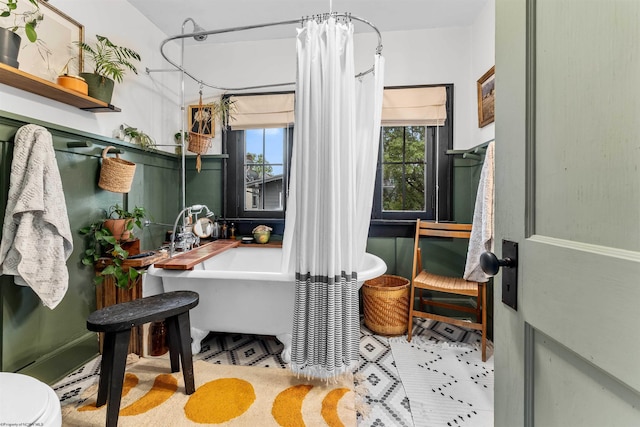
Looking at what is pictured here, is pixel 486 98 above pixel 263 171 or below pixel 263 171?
above

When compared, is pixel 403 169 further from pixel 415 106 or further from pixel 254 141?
pixel 254 141

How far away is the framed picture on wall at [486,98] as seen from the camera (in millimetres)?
2209

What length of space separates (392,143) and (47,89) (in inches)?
95.7

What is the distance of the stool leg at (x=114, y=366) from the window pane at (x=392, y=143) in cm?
233

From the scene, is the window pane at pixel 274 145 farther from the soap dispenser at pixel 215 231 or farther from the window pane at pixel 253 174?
the soap dispenser at pixel 215 231

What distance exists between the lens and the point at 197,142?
2.62 metres

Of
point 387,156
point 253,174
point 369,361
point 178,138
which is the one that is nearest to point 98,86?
point 178,138

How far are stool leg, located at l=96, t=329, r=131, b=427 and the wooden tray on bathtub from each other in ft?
1.73

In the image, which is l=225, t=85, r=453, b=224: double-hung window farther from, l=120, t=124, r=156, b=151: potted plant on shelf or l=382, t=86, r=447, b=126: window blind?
l=120, t=124, r=156, b=151: potted plant on shelf

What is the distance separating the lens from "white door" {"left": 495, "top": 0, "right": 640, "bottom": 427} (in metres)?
0.41

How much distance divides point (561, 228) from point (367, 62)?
102 inches

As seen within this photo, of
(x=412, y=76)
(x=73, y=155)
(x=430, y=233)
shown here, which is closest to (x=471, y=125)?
(x=412, y=76)

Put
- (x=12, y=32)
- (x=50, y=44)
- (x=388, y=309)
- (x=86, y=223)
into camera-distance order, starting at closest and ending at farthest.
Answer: (x=12, y=32)
(x=50, y=44)
(x=86, y=223)
(x=388, y=309)

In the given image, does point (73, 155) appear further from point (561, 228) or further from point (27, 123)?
point (561, 228)
